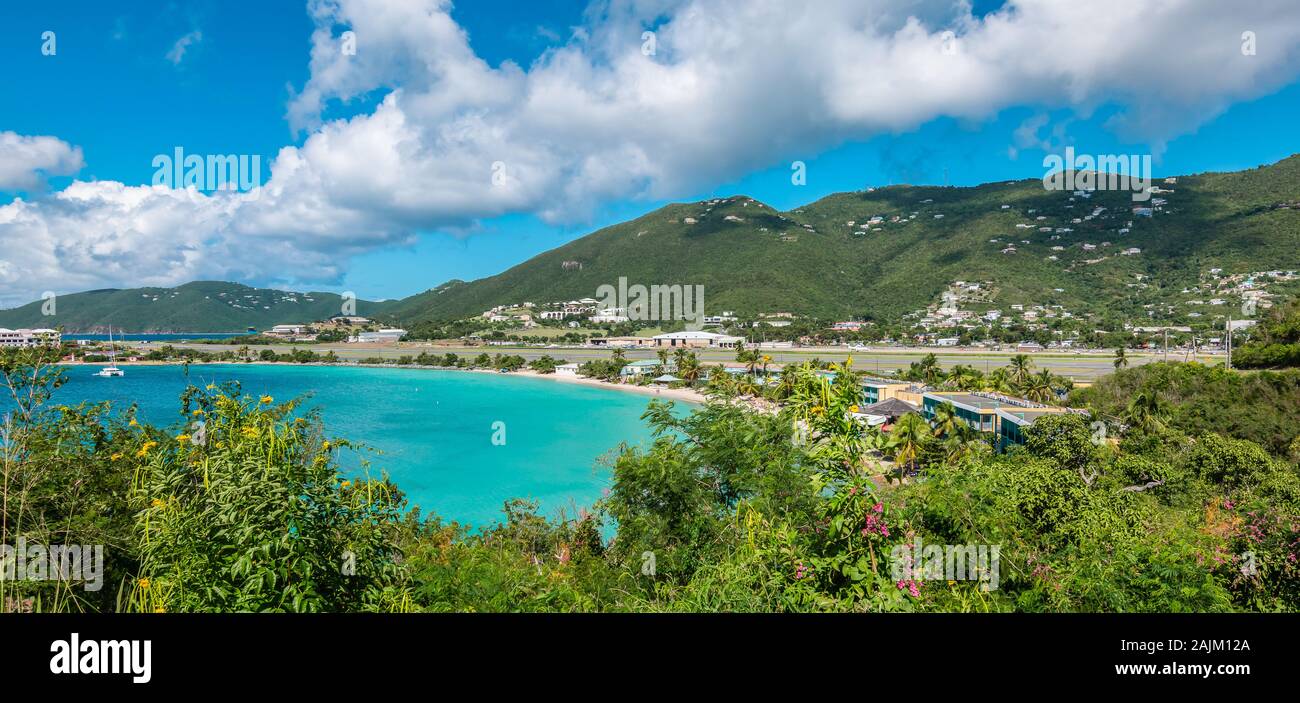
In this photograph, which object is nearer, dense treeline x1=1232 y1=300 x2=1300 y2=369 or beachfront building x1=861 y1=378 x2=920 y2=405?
dense treeline x1=1232 y1=300 x2=1300 y2=369

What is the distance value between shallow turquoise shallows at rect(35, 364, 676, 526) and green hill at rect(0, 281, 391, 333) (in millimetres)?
100684

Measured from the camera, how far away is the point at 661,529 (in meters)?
8.55

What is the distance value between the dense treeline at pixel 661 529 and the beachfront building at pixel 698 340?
7320 centimetres

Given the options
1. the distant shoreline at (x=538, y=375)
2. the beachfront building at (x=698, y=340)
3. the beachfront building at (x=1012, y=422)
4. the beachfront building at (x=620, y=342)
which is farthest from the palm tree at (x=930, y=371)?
the beachfront building at (x=620, y=342)

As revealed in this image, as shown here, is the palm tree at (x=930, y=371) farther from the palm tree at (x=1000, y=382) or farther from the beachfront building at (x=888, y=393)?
the beachfront building at (x=888, y=393)

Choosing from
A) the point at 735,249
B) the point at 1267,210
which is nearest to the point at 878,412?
the point at 735,249

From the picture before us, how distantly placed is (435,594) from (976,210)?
14877 centimetres

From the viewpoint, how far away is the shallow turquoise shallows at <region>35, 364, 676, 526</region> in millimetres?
26750

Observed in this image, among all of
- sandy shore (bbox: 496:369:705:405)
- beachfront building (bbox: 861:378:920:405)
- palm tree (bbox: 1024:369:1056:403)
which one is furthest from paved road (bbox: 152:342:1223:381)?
palm tree (bbox: 1024:369:1056:403)

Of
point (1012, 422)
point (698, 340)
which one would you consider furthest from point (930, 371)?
point (698, 340)

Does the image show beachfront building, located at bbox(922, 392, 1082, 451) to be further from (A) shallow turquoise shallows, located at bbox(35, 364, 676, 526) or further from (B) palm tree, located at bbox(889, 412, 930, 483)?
(A) shallow turquoise shallows, located at bbox(35, 364, 676, 526)

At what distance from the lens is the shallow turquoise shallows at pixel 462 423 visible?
2675 cm
